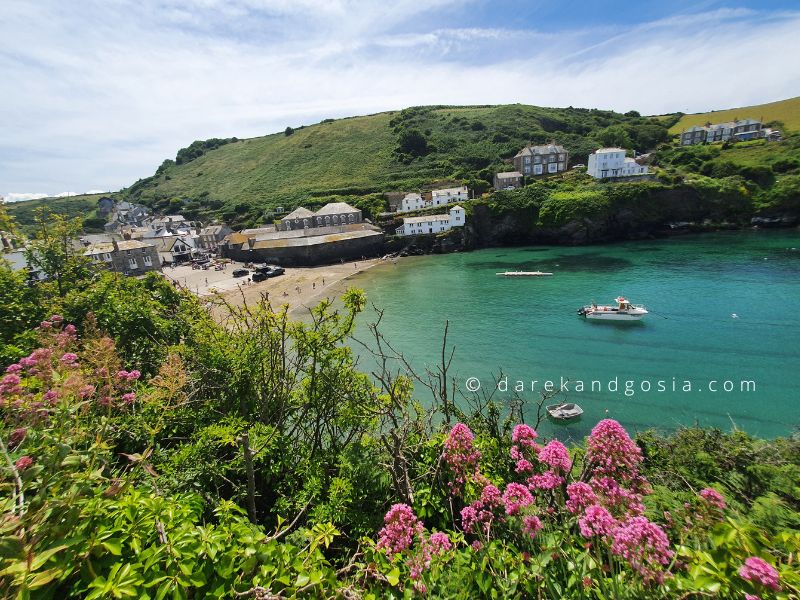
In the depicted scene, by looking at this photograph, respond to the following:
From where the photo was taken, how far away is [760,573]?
6.25 feet

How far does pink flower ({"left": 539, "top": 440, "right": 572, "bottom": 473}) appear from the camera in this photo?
147 inches

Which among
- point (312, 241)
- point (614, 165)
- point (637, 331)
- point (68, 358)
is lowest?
point (637, 331)

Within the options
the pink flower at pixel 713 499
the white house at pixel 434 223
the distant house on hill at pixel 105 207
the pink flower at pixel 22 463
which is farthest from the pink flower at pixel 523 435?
the distant house on hill at pixel 105 207

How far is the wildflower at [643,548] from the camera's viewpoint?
244 centimetres

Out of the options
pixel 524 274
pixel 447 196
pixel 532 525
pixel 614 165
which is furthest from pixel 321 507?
pixel 614 165

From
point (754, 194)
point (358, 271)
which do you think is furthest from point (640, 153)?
point (358, 271)

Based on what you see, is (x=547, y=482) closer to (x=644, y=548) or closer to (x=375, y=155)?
(x=644, y=548)

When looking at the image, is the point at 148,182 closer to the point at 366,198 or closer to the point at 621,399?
the point at 366,198

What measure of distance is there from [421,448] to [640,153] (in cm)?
11692

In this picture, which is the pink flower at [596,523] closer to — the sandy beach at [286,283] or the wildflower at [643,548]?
the wildflower at [643,548]

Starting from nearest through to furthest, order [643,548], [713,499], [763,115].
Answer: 1. [643,548]
2. [713,499]
3. [763,115]

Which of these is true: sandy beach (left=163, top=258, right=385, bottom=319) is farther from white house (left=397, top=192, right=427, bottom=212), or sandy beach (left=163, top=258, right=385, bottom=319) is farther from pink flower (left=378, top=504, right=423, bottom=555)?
pink flower (left=378, top=504, right=423, bottom=555)

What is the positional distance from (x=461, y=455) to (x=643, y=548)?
1.88 metres

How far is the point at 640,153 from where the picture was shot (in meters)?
96.1
